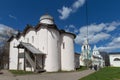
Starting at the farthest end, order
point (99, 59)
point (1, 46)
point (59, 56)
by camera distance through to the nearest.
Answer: point (99, 59), point (1, 46), point (59, 56)

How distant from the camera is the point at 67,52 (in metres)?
30.6

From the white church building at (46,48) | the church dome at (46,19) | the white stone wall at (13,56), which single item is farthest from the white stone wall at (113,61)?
the white stone wall at (13,56)

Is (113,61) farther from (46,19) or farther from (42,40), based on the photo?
(42,40)

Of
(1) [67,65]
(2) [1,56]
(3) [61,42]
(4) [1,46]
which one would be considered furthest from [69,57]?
(4) [1,46]

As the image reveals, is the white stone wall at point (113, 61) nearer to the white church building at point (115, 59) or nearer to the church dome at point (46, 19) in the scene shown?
the white church building at point (115, 59)

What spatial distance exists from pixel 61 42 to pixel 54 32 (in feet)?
9.83

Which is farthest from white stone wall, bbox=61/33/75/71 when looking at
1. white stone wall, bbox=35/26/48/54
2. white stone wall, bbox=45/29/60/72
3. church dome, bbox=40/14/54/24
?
church dome, bbox=40/14/54/24

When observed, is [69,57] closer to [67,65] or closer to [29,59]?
[67,65]

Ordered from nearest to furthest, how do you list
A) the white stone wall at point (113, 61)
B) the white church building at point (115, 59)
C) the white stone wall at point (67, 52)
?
1. the white stone wall at point (67, 52)
2. the white stone wall at point (113, 61)
3. the white church building at point (115, 59)

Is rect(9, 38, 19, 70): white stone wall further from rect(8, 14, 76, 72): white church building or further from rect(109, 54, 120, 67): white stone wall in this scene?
rect(109, 54, 120, 67): white stone wall

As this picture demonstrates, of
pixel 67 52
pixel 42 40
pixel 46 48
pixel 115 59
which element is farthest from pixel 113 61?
pixel 42 40

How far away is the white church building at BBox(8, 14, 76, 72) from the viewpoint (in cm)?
2755

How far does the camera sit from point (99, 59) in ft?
245

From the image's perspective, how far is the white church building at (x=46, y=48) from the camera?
27.5 meters
